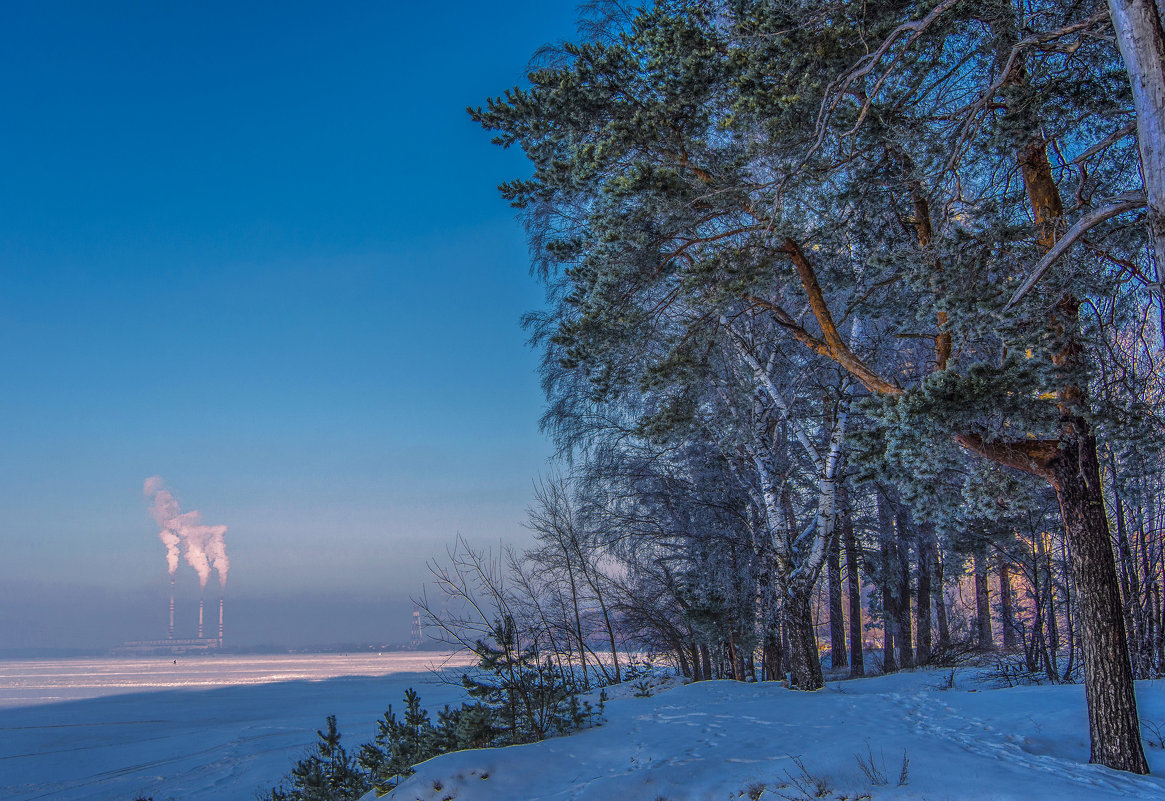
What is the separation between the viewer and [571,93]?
7.39 metres

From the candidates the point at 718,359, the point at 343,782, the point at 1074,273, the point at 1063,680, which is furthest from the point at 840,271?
the point at 343,782

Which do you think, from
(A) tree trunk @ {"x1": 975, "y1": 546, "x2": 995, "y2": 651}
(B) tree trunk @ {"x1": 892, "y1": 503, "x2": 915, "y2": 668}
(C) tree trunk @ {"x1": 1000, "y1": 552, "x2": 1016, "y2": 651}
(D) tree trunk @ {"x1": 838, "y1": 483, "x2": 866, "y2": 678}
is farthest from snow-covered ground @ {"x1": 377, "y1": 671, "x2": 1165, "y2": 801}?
(A) tree trunk @ {"x1": 975, "y1": 546, "x2": 995, "y2": 651}

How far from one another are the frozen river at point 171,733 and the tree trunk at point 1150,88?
803 centimetres

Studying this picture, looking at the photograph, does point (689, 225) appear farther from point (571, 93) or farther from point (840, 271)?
point (840, 271)

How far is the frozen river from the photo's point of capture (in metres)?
14.7

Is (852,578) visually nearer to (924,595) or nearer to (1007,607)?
(924,595)

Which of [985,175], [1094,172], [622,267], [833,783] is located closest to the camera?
[833,783]

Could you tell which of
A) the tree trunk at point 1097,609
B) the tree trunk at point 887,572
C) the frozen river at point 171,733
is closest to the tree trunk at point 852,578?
the tree trunk at point 887,572

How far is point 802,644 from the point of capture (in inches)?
410

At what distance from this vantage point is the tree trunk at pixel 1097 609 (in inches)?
207

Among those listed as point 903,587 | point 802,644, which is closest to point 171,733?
point 802,644

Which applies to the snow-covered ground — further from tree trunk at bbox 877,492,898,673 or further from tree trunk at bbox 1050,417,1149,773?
tree trunk at bbox 877,492,898,673

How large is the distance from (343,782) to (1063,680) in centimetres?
1087

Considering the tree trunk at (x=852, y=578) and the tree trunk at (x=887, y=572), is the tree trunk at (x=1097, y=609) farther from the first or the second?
the tree trunk at (x=887, y=572)
